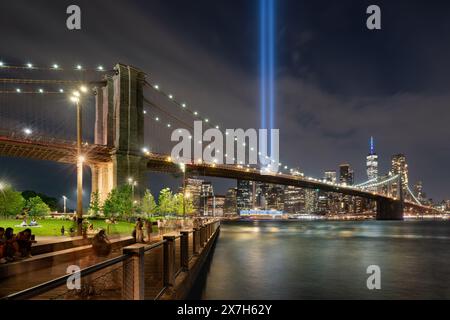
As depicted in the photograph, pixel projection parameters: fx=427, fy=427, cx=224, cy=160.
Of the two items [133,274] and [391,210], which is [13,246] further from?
[391,210]

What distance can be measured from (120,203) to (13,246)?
37169mm

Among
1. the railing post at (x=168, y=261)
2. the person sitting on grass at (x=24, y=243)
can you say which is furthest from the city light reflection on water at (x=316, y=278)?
the person sitting on grass at (x=24, y=243)

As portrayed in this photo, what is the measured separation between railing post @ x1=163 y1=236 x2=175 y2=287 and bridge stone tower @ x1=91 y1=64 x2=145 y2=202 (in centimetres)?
4837

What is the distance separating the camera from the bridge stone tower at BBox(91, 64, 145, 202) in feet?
189

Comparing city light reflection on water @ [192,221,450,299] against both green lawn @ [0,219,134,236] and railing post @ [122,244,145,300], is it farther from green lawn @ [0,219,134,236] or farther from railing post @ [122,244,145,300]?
green lawn @ [0,219,134,236]

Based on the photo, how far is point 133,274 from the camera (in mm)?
6387

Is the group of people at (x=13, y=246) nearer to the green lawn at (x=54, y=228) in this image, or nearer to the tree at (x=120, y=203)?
the green lawn at (x=54, y=228)

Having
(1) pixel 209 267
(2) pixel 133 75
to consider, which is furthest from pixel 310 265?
(2) pixel 133 75

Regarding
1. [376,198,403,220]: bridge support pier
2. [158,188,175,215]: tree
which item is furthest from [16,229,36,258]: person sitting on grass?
[376,198,403,220]: bridge support pier

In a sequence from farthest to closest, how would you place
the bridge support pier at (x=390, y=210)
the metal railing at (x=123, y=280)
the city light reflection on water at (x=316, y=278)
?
the bridge support pier at (x=390, y=210), the city light reflection on water at (x=316, y=278), the metal railing at (x=123, y=280)

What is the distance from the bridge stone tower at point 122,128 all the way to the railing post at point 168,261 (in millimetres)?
48366

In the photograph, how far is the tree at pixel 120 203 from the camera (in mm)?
48681

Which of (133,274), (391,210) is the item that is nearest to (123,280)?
(133,274)
